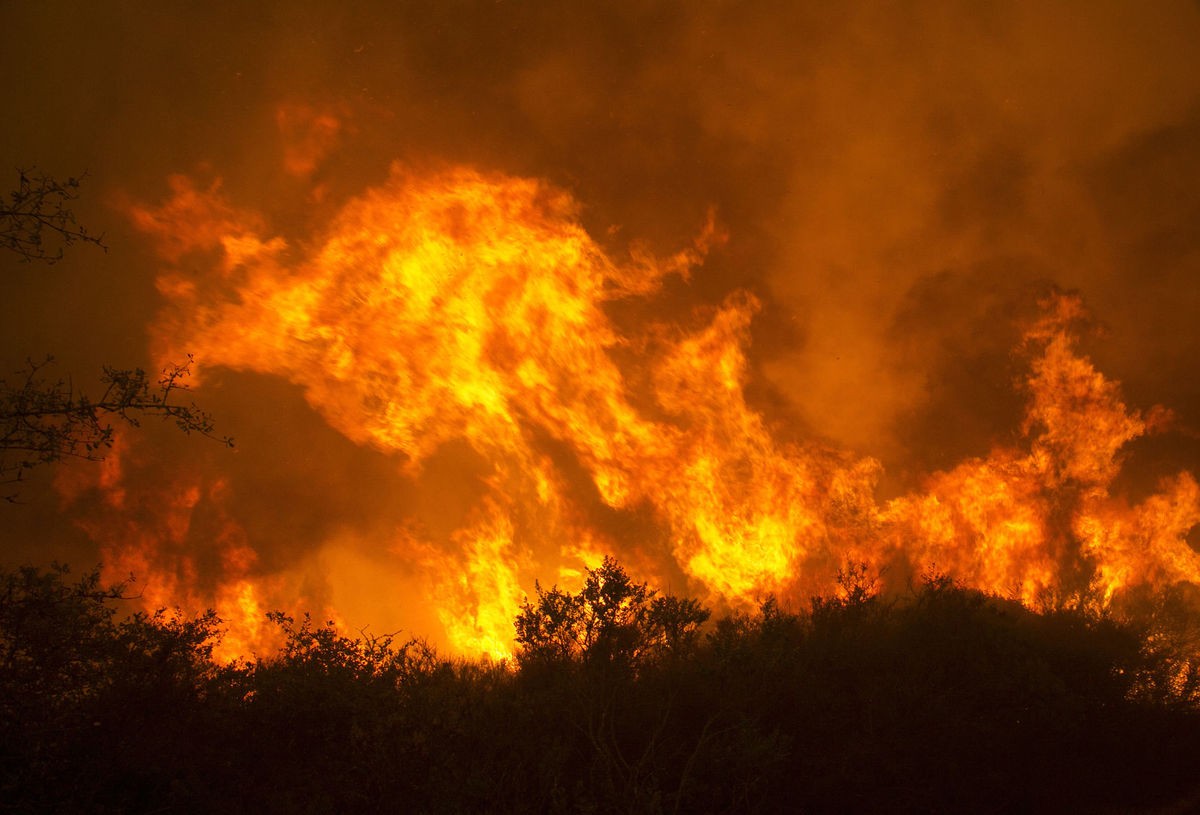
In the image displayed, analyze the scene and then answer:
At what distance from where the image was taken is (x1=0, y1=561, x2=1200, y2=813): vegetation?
617 centimetres

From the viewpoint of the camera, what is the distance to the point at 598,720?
813 cm

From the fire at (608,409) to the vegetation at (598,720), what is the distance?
6325 mm

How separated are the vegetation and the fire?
6.32 meters

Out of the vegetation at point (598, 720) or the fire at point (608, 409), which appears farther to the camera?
the fire at point (608, 409)

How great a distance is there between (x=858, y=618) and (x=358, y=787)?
9.75 m

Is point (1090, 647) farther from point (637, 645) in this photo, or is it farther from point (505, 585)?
point (505, 585)

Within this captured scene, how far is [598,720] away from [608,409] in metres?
11.2

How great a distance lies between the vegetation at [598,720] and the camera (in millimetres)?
6172

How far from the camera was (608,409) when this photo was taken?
1847 centimetres

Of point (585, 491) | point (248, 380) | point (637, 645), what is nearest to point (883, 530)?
point (585, 491)

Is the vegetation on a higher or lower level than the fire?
lower

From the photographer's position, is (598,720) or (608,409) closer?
(598,720)

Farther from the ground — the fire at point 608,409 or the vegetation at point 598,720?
the fire at point 608,409

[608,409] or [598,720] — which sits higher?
[608,409]
